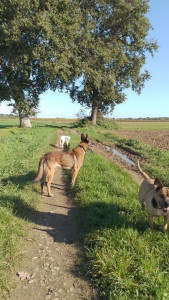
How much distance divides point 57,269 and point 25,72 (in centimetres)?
2921

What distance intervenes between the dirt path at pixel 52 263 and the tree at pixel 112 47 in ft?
98.3

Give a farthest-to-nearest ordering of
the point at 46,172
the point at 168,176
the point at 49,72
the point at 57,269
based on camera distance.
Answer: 1. the point at 49,72
2. the point at 168,176
3. the point at 46,172
4. the point at 57,269

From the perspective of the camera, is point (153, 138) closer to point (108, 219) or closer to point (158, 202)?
point (108, 219)

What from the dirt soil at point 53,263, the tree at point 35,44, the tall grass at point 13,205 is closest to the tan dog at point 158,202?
the dirt soil at point 53,263

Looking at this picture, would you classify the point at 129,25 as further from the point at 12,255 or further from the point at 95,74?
the point at 12,255

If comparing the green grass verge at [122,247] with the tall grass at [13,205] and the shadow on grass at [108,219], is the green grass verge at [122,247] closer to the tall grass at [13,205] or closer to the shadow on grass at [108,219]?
the shadow on grass at [108,219]

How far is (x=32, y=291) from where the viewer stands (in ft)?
12.5

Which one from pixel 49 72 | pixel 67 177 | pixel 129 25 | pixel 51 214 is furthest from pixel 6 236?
pixel 129 25

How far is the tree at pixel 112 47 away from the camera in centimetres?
3566

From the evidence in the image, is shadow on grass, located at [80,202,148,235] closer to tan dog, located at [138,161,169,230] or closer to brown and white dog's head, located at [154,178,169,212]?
tan dog, located at [138,161,169,230]

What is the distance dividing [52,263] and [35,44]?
27.9m

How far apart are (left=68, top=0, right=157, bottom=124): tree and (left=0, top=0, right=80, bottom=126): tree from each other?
403 centimetres

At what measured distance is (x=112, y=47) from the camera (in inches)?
1463

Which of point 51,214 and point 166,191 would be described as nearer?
point 166,191
